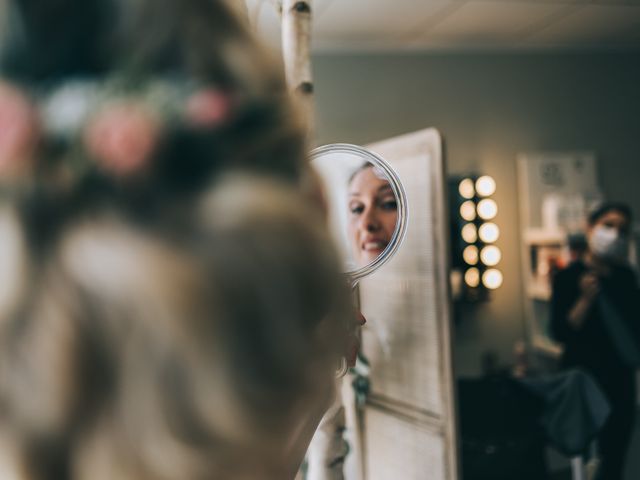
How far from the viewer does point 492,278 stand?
3.05m

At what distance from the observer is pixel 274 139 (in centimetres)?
27

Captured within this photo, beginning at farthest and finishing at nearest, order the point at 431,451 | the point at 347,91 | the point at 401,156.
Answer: the point at 347,91, the point at 401,156, the point at 431,451

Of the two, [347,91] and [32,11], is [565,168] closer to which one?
[347,91]

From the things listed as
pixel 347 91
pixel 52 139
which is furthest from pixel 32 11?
pixel 347 91

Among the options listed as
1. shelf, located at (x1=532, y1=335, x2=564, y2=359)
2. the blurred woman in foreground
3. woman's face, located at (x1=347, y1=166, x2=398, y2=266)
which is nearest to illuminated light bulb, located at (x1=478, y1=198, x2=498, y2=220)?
shelf, located at (x1=532, y1=335, x2=564, y2=359)

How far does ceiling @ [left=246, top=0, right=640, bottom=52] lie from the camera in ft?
8.17

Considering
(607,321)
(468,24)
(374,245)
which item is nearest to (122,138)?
(374,245)

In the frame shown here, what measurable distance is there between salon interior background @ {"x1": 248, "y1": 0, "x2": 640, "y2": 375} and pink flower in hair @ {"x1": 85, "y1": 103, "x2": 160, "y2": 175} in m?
2.58

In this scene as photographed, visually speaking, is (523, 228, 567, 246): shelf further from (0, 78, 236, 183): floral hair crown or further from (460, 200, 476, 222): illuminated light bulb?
(0, 78, 236, 183): floral hair crown

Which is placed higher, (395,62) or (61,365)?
(395,62)

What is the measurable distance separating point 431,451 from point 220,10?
137 centimetres

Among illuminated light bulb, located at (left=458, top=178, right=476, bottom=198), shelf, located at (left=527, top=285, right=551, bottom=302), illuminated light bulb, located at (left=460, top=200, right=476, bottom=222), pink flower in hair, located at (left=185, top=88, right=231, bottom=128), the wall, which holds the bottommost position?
shelf, located at (left=527, top=285, right=551, bottom=302)

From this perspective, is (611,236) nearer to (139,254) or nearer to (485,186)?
(485,186)

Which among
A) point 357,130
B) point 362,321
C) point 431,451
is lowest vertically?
point 431,451
